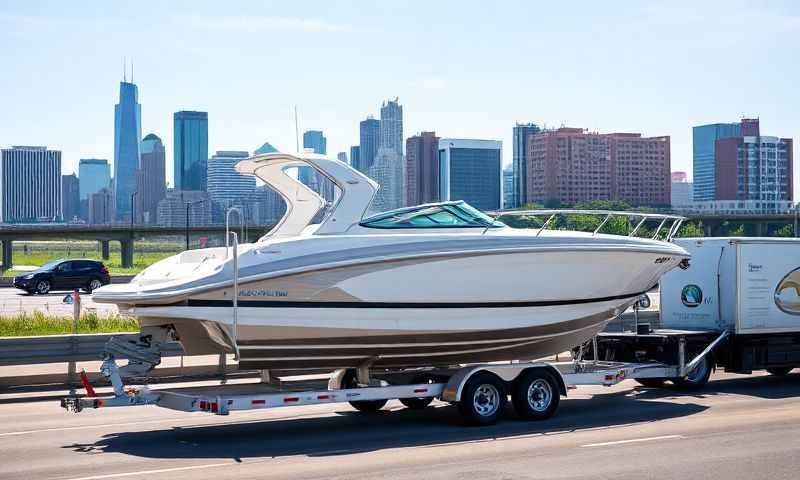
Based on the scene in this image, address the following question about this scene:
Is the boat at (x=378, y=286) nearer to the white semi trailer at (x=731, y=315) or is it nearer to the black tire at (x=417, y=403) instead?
the black tire at (x=417, y=403)

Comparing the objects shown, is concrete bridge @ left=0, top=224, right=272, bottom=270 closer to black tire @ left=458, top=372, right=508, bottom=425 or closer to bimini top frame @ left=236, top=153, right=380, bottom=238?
bimini top frame @ left=236, top=153, right=380, bottom=238

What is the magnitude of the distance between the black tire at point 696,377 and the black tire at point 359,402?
5274 mm

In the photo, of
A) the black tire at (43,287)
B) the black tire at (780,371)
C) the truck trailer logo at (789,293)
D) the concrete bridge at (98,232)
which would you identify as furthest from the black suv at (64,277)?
the concrete bridge at (98,232)

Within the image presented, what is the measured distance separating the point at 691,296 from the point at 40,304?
91.8 ft

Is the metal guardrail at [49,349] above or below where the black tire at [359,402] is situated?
above

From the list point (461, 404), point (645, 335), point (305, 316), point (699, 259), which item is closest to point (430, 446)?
point (461, 404)

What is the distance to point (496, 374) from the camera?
14.1 m

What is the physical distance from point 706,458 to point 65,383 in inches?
464

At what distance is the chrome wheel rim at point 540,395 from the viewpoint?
565 inches

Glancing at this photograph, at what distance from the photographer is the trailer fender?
13859 mm

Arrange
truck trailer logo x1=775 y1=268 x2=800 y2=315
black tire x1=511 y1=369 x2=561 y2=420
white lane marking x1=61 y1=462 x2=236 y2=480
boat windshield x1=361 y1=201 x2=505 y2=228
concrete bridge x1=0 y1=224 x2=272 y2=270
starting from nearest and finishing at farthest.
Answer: white lane marking x1=61 y1=462 x2=236 y2=480 < black tire x1=511 y1=369 x2=561 y2=420 < boat windshield x1=361 y1=201 x2=505 y2=228 < truck trailer logo x1=775 y1=268 x2=800 y2=315 < concrete bridge x1=0 y1=224 x2=272 y2=270

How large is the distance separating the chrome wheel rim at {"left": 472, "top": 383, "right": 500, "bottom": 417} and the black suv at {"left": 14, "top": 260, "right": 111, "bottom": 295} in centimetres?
3631

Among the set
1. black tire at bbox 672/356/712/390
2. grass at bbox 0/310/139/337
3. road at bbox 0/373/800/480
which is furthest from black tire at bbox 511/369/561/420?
grass at bbox 0/310/139/337

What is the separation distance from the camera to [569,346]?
630 inches
